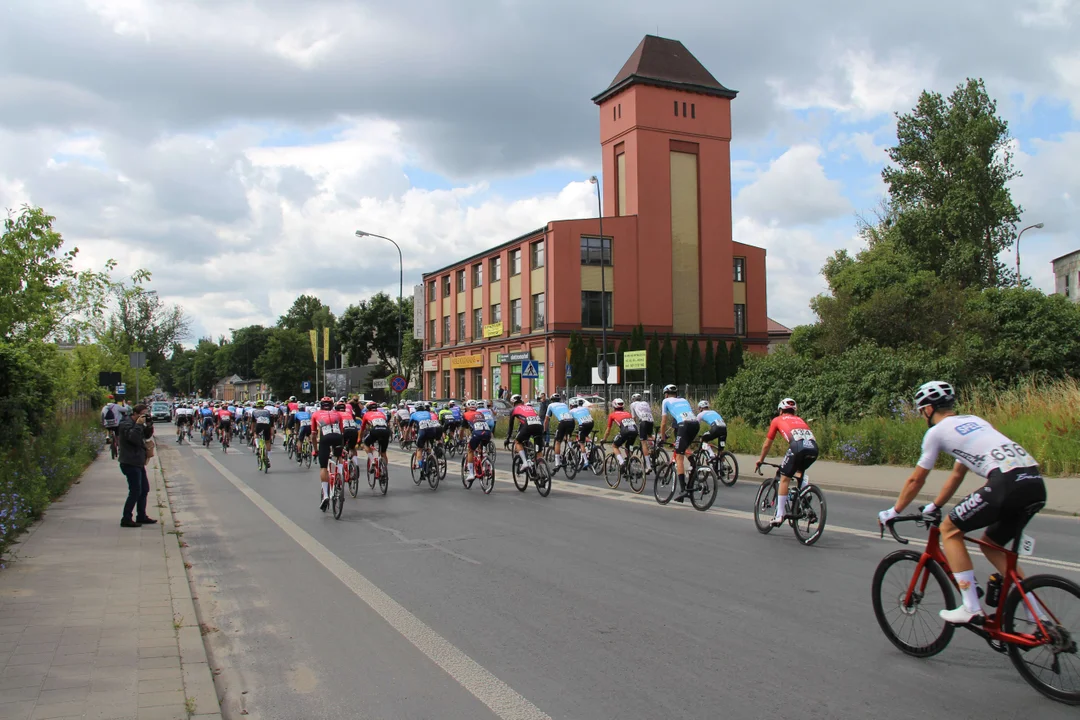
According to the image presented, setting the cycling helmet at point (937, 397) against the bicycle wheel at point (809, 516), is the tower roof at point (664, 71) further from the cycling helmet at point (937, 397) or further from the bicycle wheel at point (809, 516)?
the cycling helmet at point (937, 397)

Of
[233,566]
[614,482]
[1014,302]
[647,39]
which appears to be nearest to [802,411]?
[614,482]

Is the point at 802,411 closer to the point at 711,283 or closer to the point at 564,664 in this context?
the point at 564,664

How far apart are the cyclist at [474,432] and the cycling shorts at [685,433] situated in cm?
377

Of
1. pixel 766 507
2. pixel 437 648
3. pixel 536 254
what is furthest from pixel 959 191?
pixel 437 648

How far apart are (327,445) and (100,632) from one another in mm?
7036

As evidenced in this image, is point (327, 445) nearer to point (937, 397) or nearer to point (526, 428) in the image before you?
point (526, 428)

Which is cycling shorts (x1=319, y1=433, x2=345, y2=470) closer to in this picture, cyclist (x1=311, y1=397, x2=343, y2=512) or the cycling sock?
cyclist (x1=311, y1=397, x2=343, y2=512)

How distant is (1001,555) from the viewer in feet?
15.7

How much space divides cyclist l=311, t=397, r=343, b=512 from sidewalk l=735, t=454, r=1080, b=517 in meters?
8.55

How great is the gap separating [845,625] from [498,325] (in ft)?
177

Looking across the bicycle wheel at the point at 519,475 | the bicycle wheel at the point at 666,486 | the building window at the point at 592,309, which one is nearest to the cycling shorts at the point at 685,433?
the bicycle wheel at the point at 666,486

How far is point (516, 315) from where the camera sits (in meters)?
58.2

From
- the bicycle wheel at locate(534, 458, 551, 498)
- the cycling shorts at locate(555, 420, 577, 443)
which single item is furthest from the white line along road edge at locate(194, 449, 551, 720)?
the cycling shorts at locate(555, 420, 577, 443)

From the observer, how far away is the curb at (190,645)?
15.3ft
